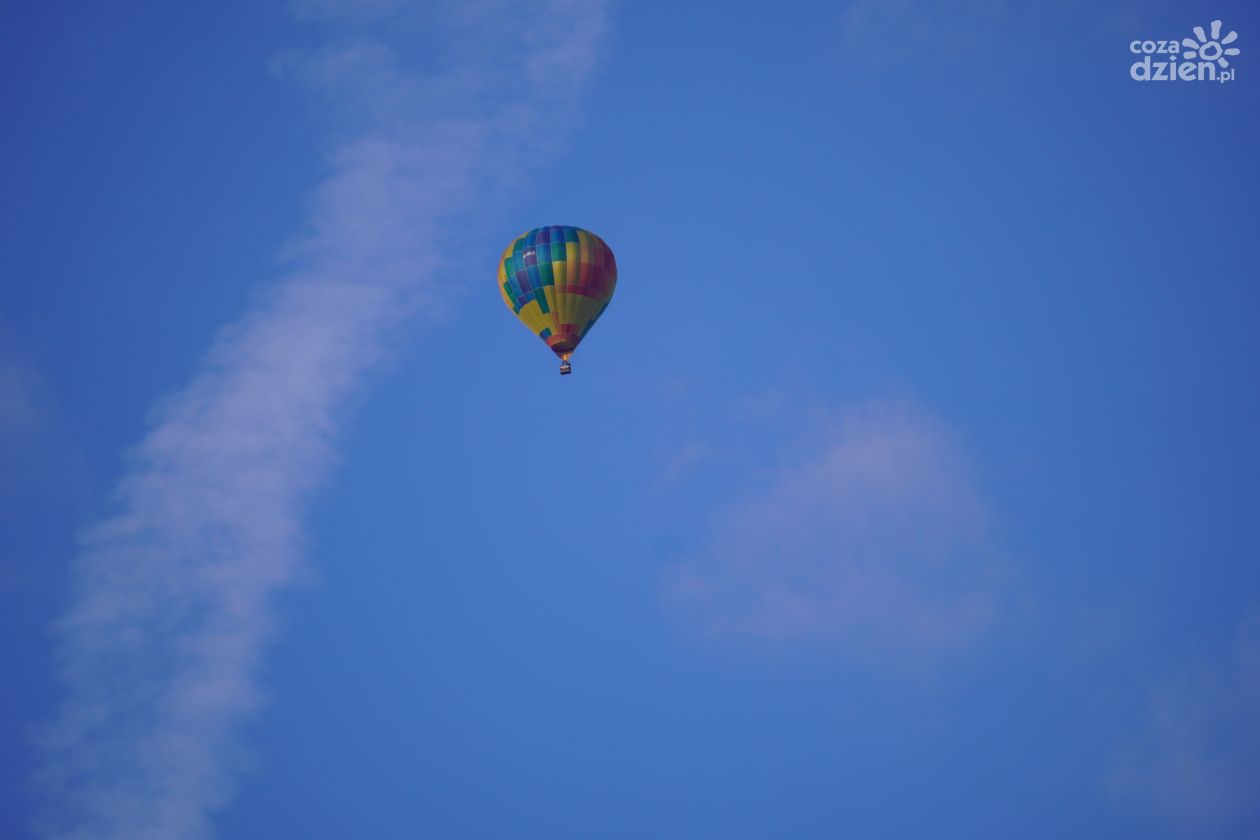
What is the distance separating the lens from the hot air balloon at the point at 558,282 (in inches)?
2034

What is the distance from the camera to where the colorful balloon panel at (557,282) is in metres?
51.7

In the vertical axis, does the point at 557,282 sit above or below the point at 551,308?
above

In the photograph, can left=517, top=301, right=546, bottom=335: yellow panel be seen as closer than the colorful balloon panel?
No

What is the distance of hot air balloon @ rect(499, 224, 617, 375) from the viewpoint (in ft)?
169

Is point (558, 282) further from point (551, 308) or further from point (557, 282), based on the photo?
point (551, 308)

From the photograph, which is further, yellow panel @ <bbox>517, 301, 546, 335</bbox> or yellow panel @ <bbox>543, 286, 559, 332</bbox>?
yellow panel @ <bbox>517, 301, 546, 335</bbox>

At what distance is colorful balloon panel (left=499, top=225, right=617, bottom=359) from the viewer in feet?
169

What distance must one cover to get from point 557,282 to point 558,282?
44 mm

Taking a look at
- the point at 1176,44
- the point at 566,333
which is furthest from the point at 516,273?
the point at 1176,44

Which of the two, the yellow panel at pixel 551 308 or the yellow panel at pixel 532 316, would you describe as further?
the yellow panel at pixel 532 316

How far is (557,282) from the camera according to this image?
51.6m

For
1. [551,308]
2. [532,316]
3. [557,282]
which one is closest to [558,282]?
[557,282]

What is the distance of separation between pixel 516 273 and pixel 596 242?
3970mm

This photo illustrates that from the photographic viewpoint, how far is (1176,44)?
86.7 m
